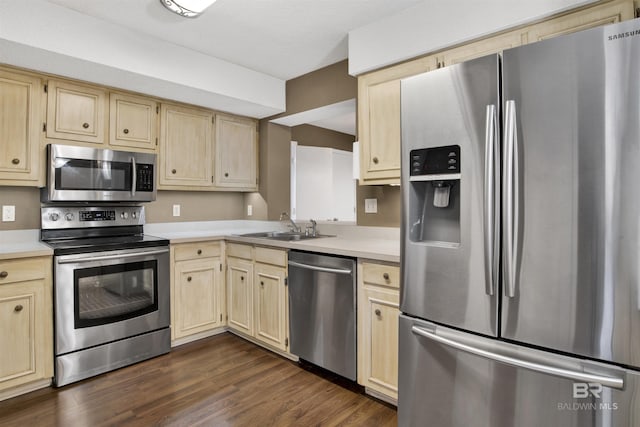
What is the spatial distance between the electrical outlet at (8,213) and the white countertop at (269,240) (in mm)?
96

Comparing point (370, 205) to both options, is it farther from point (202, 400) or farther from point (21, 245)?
point (21, 245)

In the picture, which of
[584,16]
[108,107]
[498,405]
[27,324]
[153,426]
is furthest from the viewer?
[108,107]

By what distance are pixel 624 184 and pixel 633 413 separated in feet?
2.26

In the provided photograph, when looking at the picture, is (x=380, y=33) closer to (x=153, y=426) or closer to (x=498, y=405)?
(x=498, y=405)

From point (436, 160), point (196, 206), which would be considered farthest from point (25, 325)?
point (436, 160)

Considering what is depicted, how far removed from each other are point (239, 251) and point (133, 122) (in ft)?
4.66

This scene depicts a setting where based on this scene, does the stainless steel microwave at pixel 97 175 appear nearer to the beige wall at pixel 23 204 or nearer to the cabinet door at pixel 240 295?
the beige wall at pixel 23 204

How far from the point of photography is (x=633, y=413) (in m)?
1.03

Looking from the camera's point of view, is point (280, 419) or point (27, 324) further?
point (27, 324)

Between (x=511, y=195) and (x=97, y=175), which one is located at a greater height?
(x=97, y=175)

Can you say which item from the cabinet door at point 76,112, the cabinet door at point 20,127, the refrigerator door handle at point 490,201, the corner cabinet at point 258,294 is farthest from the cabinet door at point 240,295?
the refrigerator door handle at point 490,201

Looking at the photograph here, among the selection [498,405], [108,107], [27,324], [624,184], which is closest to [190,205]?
[108,107]

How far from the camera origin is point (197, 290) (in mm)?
3031

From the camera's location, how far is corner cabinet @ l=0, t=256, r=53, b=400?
6.86 ft
